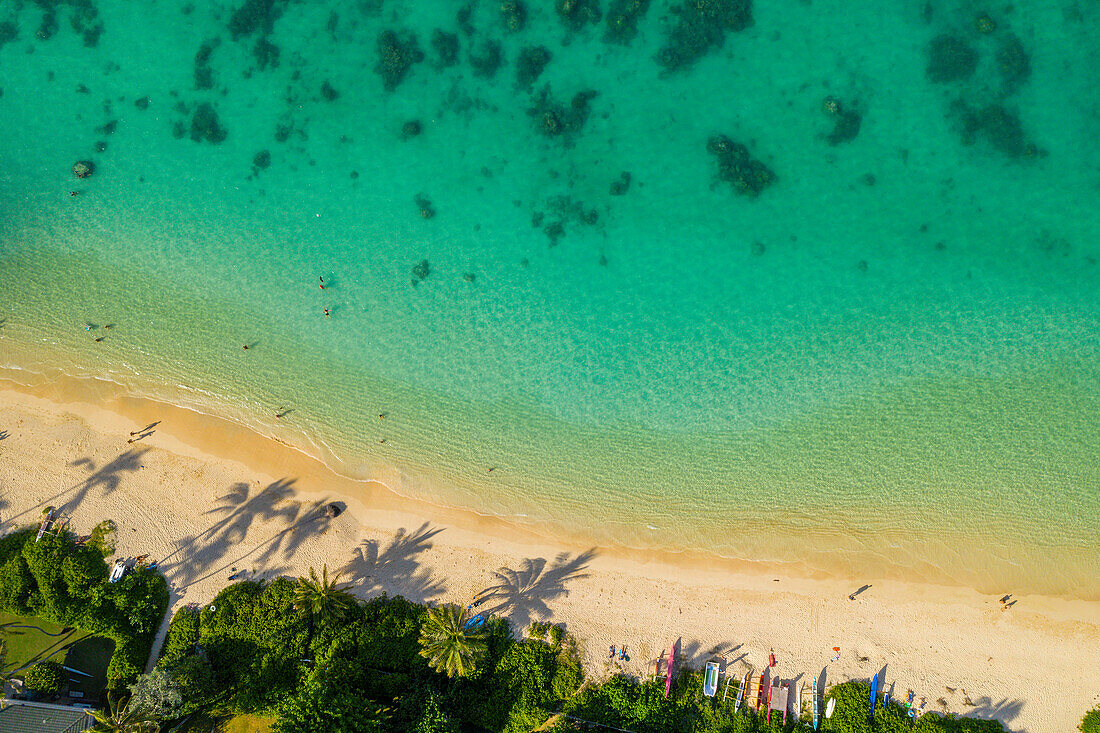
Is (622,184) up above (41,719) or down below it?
above

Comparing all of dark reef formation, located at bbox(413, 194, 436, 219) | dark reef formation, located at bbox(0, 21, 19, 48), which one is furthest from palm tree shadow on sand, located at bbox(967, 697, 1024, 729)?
dark reef formation, located at bbox(0, 21, 19, 48)

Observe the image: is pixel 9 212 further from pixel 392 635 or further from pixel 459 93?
pixel 392 635

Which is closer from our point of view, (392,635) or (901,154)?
(392,635)

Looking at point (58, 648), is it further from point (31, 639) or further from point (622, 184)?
point (622, 184)

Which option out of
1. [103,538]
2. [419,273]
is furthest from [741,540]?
[103,538]

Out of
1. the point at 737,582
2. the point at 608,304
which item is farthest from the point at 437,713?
the point at 608,304

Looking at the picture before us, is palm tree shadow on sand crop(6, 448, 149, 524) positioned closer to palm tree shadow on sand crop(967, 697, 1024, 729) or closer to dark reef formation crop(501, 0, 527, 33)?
dark reef formation crop(501, 0, 527, 33)
